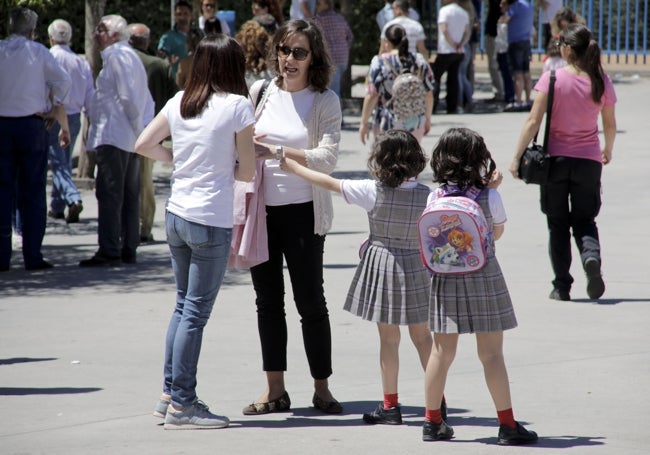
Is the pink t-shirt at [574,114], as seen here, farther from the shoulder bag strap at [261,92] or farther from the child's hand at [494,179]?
the child's hand at [494,179]

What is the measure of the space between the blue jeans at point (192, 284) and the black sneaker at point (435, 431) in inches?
41.9

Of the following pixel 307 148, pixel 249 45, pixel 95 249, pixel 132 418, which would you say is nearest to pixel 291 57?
pixel 307 148

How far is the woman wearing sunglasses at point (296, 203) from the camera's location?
5.89 metres

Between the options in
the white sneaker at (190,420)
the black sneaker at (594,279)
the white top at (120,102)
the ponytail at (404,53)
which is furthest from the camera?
the ponytail at (404,53)

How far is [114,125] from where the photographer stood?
10.0m

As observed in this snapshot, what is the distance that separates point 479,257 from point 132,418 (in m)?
1.82

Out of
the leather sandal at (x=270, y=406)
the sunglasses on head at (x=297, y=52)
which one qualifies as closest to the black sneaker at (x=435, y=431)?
the leather sandal at (x=270, y=406)

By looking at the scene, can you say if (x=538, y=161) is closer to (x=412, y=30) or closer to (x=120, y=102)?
(x=120, y=102)

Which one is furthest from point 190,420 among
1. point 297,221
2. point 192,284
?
point 297,221

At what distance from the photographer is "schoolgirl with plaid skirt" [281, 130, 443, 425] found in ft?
18.2

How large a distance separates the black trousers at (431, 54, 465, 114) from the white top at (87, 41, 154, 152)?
10.3m

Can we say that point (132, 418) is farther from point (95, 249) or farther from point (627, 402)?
point (95, 249)

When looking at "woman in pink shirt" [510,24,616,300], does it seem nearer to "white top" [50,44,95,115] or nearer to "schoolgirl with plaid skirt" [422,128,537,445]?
"schoolgirl with plaid skirt" [422,128,537,445]

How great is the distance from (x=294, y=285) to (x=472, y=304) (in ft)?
3.38
